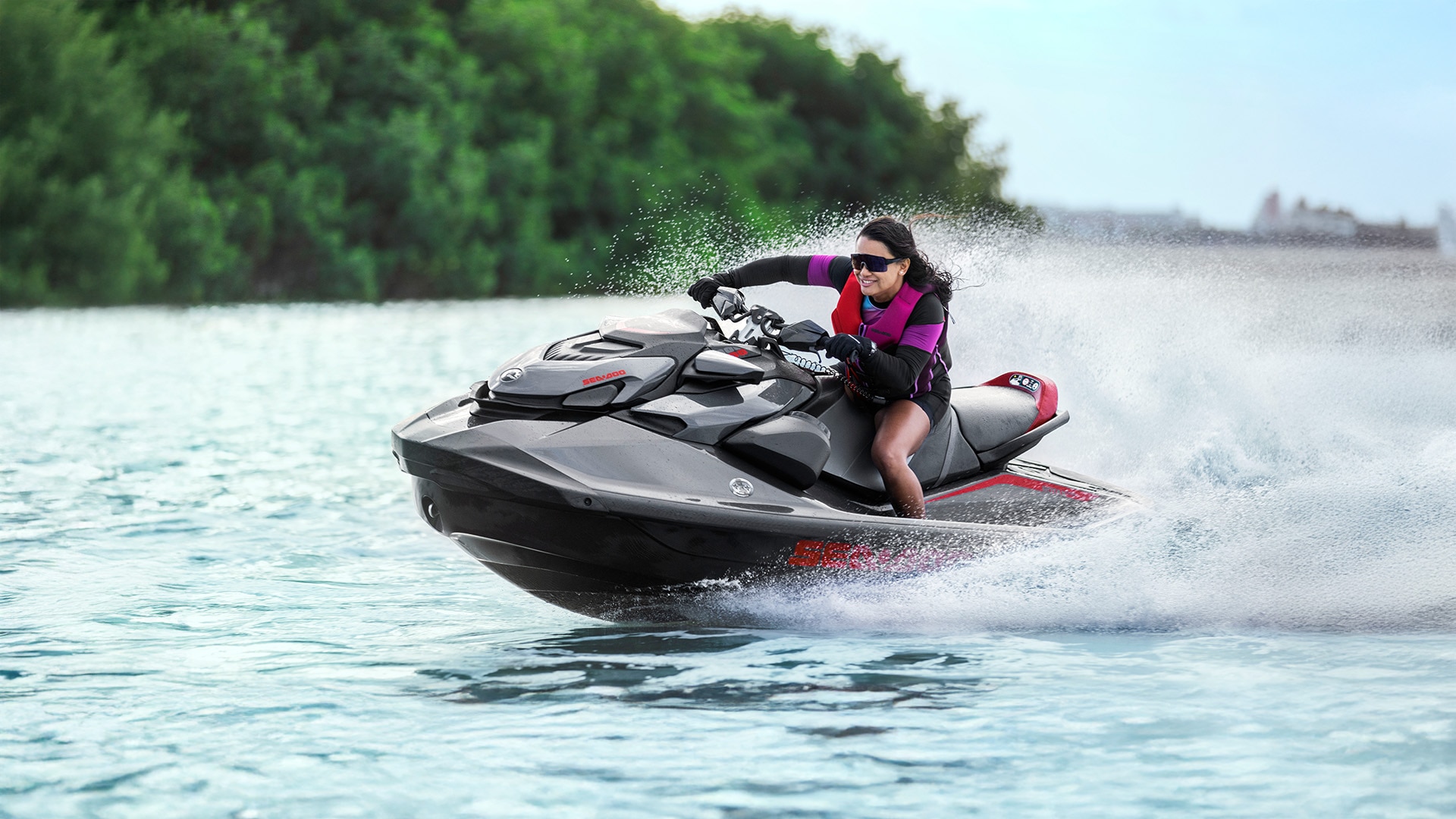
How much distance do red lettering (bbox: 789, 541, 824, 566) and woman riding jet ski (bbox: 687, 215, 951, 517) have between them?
377 mm

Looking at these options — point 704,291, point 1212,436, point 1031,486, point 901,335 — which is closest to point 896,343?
point 901,335

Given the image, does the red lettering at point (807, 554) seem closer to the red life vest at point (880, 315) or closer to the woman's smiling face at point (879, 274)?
the red life vest at point (880, 315)

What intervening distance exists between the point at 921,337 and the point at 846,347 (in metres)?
0.33

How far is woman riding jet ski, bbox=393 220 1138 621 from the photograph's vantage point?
3.95 m

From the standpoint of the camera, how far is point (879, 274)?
4375 mm

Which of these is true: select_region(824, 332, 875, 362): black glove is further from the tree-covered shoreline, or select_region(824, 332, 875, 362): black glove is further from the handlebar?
the tree-covered shoreline

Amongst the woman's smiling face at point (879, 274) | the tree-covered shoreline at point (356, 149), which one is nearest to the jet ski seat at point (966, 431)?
the woman's smiling face at point (879, 274)

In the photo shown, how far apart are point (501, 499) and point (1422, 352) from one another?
358 inches

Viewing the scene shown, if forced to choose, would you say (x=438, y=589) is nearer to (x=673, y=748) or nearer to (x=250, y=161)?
(x=673, y=748)

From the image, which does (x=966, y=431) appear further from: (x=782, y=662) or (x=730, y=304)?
(x=782, y=662)

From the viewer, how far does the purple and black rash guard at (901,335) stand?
169 inches

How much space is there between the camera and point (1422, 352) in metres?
10.9

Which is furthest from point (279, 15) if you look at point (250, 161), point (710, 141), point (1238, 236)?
point (1238, 236)

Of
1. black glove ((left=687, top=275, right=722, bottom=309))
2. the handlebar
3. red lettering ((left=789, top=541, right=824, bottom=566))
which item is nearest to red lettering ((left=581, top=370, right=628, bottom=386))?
the handlebar
